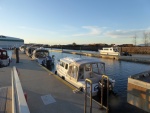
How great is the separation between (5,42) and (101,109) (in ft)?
266

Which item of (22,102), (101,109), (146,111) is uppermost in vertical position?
(22,102)

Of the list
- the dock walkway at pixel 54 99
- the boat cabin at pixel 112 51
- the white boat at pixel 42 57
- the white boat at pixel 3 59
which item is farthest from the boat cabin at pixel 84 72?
the boat cabin at pixel 112 51

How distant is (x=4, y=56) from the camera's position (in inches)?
956

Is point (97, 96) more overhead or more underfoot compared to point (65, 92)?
more underfoot

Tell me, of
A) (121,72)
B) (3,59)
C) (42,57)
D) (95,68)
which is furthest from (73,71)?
(42,57)

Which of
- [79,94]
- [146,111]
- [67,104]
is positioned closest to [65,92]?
[79,94]

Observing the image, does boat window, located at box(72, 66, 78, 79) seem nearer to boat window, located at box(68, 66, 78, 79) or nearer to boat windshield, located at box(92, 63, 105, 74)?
boat window, located at box(68, 66, 78, 79)

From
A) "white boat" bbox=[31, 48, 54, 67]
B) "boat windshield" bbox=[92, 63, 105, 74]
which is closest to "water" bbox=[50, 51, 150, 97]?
"white boat" bbox=[31, 48, 54, 67]

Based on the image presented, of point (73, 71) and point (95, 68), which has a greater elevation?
point (95, 68)

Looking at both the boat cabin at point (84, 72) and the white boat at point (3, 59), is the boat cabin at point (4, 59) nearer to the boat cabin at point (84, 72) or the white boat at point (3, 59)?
the white boat at point (3, 59)

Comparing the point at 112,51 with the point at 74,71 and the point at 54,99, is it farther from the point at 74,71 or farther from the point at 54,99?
the point at 54,99

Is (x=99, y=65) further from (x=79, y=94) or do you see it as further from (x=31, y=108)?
(x=31, y=108)

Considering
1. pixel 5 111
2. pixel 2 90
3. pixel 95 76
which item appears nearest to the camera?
pixel 5 111

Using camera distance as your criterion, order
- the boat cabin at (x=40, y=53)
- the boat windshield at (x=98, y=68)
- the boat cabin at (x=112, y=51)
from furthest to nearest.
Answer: the boat cabin at (x=112, y=51), the boat cabin at (x=40, y=53), the boat windshield at (x=98, y=68)
